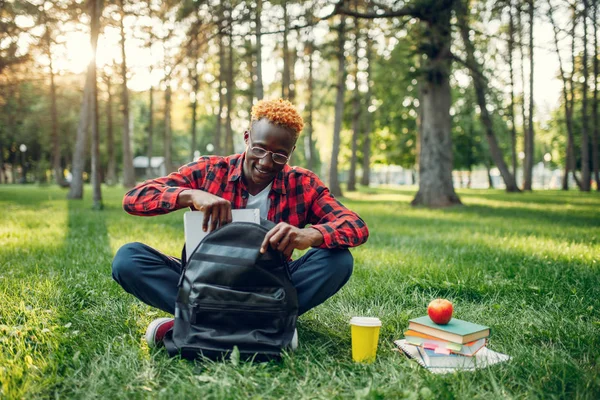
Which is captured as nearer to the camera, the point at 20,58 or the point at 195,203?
the point at 195,203

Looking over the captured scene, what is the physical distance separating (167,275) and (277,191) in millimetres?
818

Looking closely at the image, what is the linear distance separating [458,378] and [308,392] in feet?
2.39

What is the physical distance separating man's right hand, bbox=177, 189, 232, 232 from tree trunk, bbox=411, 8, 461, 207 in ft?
35.3

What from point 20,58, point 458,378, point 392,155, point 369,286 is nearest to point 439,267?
point 369,286

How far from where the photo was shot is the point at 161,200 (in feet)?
9.64

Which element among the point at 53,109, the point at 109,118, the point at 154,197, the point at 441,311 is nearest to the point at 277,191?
the point at 154,197

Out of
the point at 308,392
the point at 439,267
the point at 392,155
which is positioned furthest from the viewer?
the point at 392,155

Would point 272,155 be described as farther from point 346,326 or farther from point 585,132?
point 585,132

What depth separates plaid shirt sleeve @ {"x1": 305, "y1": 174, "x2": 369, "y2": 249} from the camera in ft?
9.63

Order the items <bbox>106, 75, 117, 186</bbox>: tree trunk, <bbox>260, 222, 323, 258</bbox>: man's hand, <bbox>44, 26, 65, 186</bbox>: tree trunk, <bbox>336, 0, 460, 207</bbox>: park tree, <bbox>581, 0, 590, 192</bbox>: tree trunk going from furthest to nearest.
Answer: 1. <bbox>106, 75, 117, 186</bbox>: tree trunk
2. <bbox>581, 0, 590, 192</bbox>: tree trunk
3. <bbox>44, 26, 65, 186</bbox>: tree trunk
4. <bbox>336, 0, 460, 207</bbox>: park tree
5. <bbox>260, 222, 323, 258</bbox>: man's hand

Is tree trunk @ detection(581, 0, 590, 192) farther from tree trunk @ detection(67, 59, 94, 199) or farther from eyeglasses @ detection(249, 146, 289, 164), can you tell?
eyeglasses @ detection(249, 146, 289, 164)

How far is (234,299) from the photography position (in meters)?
2.64

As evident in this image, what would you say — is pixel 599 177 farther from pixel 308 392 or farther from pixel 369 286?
pixel 308 392

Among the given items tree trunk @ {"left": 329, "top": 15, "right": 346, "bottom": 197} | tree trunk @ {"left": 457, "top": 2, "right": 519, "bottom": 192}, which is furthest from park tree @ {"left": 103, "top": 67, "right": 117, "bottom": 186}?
tree trunk @ {"left": 457, "top": 2, "right": 519, "bottom": 192}
